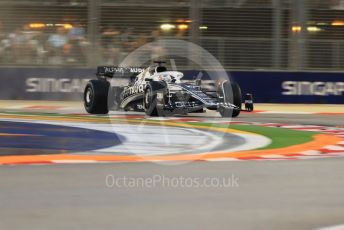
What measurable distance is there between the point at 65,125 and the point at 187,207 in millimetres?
8060

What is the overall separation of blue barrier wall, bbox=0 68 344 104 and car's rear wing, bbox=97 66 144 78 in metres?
5.51

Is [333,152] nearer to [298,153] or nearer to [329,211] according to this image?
[298,153]

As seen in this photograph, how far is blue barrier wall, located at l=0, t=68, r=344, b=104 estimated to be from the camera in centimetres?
2283

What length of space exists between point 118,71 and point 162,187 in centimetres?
1004

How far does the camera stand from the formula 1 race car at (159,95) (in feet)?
51.4

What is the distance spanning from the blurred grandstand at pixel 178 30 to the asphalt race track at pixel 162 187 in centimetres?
1139

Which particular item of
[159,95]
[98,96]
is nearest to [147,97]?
[159,95]

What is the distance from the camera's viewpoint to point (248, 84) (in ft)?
75.5

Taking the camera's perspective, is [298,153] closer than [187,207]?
No

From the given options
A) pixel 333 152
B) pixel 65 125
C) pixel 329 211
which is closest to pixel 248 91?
pixel 65 125

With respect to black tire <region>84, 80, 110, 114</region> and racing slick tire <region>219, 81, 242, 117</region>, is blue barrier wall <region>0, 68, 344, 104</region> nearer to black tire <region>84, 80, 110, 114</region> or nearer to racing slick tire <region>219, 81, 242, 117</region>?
black tire <region>84, 80, 110, 114</region>

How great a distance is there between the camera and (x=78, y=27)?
23.8 metres

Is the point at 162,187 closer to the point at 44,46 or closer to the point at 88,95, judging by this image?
the point at 88,95

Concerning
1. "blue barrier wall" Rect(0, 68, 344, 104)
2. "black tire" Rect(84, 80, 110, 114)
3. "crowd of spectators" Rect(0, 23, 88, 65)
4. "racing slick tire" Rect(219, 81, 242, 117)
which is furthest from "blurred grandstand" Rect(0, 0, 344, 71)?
"racing slick tire" Rect(219, 81, 242, 117)
